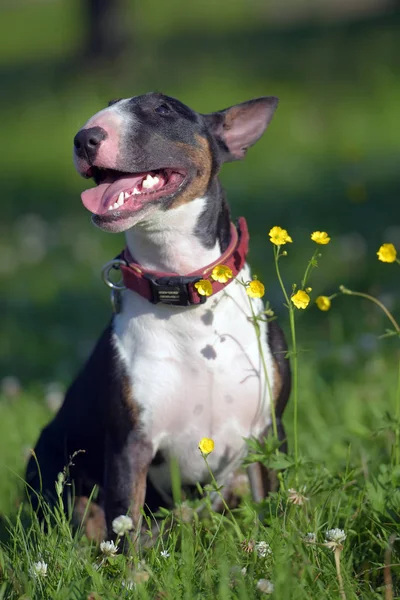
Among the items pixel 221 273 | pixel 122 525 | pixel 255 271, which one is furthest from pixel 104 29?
pixel 122 525

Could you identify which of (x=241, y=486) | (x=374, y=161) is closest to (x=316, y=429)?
(x=241, y=486)

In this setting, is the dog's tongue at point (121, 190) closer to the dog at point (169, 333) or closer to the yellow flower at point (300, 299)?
the dog at point (169, 333)

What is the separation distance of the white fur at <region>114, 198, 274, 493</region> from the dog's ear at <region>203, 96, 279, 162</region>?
0.44 m

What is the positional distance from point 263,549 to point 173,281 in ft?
3.44

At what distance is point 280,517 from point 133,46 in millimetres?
16187

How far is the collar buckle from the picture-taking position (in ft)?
11.7

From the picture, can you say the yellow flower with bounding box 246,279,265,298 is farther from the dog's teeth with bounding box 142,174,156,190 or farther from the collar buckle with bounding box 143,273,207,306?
the dog's teeth with bounding box 142,174,156,190

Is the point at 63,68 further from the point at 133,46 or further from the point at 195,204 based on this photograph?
the point at 195,204

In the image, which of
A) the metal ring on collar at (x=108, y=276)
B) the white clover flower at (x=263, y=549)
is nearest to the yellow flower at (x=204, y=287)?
the metal ring on collar at (x=108, y=276)

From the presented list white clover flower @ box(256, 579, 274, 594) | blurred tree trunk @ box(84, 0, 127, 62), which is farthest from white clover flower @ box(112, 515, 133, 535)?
blurred tree trunk @ box(84, 0, 127, 62)

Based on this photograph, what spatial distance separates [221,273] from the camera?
3299 millimetres

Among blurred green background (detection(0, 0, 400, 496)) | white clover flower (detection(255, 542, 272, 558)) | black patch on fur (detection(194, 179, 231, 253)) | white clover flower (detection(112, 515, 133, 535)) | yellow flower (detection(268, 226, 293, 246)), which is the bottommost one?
blurred green background (detection(0, 0, 400, 496))

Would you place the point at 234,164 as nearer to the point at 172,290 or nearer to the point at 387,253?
the point at 172,290

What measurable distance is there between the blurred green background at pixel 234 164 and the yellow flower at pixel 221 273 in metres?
0.37
